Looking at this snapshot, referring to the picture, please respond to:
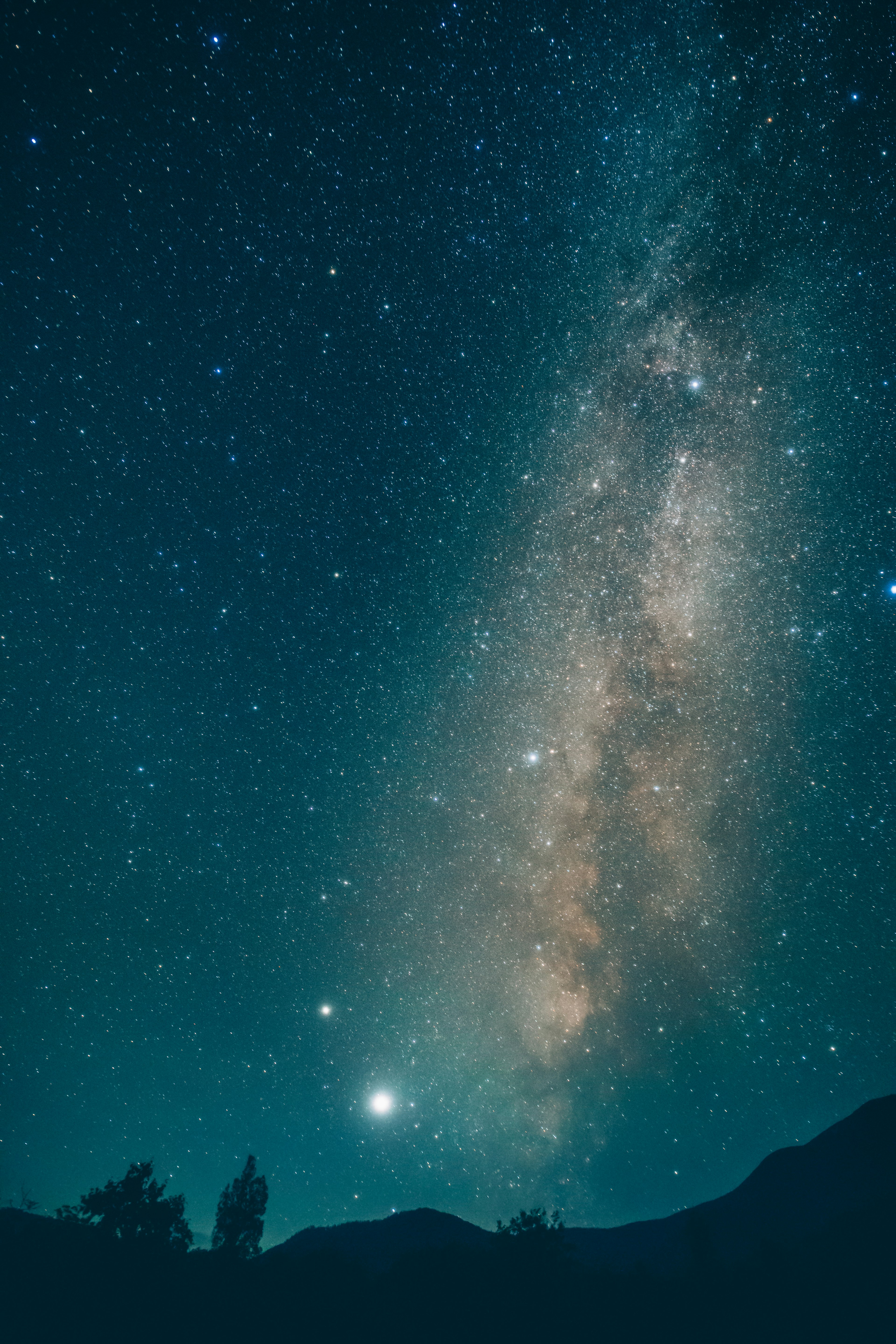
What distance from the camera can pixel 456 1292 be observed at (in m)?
20.5

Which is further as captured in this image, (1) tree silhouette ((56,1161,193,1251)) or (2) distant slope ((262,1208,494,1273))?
(2) distant slope ((262,1208,494,1273))

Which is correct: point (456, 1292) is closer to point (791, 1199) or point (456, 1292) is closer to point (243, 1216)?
point (243, 1216)

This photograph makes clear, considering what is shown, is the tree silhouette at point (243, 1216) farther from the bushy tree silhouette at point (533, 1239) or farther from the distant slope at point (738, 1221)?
the bushy tree silhouette at point (533, 1239)

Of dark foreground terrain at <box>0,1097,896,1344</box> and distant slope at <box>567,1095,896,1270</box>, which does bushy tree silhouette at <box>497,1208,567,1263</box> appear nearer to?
dark foreground terrain at <box>0,1097,896,1344</box>

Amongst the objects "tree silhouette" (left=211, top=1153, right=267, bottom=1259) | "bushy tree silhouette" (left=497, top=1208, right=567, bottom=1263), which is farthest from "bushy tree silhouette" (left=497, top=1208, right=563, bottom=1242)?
"tree silhouette" (left=211, top=1153, right=267, bottom=1259)

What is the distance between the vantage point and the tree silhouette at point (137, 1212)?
25516mm

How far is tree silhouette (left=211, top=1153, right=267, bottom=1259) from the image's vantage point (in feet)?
96.6

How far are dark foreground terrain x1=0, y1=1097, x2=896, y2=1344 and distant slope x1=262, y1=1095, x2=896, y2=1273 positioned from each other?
1376 mm

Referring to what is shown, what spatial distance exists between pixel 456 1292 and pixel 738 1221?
2875 cm

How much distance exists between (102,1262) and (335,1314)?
34.6ft

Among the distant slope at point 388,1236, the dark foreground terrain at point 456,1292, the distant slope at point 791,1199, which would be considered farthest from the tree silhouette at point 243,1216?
the distant slope at point 791,1199

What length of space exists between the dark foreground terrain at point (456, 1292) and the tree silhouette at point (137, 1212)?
88 cm

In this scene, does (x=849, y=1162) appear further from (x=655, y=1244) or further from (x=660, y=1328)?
(x=660, y=1328)

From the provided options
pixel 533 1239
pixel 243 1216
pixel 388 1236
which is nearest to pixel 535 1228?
pixel 533 1239
